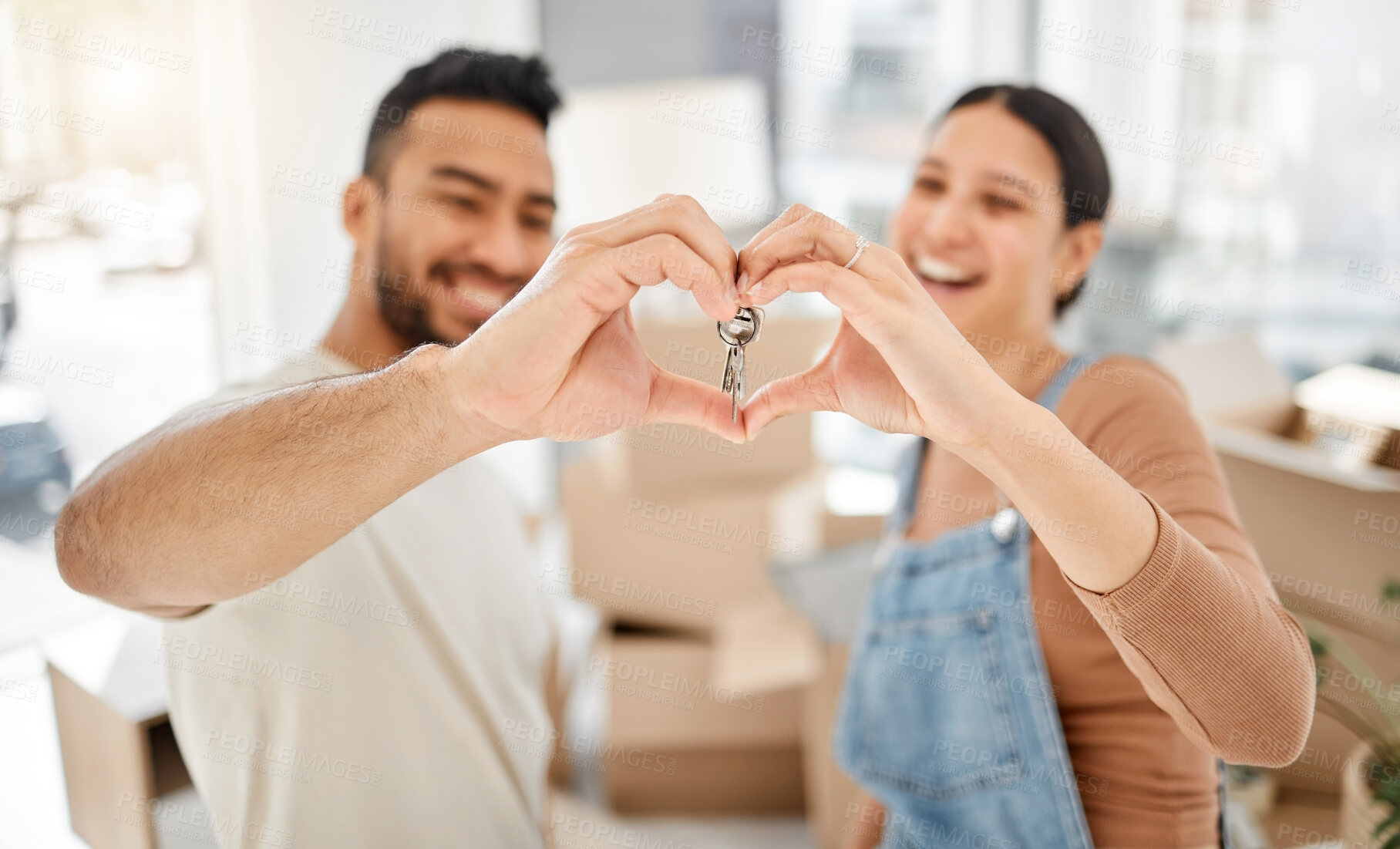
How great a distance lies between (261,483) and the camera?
2.52 ft

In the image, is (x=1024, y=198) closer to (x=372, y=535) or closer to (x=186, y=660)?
(x=372, y=535)

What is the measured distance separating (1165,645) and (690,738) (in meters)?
1.41

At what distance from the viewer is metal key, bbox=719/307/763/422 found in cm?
77

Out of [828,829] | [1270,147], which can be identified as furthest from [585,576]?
[1270,147]

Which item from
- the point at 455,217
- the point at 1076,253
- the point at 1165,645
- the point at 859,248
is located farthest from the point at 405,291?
Result: the point at 1165,645

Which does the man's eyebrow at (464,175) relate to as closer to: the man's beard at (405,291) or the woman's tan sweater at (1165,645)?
the man's beard at (405,291)

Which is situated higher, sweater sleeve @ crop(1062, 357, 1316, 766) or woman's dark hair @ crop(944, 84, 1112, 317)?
woman's dark hair @ crop(944, 84, 1112, 317)

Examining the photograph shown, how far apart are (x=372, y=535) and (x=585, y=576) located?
4.21 feet

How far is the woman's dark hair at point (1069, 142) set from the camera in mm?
1102

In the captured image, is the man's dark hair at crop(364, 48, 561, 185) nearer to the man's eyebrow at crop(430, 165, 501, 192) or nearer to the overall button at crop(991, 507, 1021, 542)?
the man's eyebrow at crop(430, 165, 501, 192)

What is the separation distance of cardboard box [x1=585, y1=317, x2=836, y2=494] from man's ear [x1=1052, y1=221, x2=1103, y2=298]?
33.7 inches

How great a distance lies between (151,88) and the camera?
1539 mm

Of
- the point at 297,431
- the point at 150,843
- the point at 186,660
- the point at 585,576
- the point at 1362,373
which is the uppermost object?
the point at 297,431

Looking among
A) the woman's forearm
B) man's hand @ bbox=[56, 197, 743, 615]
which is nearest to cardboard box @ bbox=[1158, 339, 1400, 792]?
the woman's forearm
